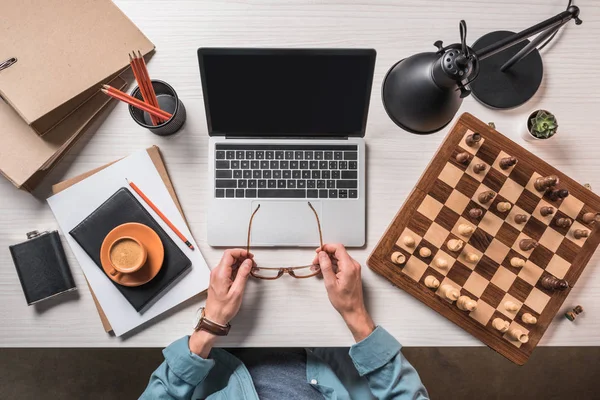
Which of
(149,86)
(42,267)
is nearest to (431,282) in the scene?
(149,86)

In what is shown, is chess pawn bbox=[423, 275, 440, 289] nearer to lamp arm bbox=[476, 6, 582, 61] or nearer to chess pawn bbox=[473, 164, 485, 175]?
chess pawn bbox=[473, 164, 485, 175]

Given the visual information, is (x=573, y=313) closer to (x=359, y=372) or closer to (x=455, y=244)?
(x=455, y=244)

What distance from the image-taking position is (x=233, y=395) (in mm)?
994

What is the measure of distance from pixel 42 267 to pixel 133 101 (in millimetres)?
446

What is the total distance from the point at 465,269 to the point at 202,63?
A: 0.73 metres

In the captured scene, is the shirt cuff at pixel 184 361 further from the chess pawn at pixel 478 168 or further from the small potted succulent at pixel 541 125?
the small potted succulent at pixel 541 125

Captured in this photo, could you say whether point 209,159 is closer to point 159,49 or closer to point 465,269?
point 159,49

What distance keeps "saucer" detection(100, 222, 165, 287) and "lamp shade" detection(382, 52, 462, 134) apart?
0.59m

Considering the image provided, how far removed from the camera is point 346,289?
0.89 m

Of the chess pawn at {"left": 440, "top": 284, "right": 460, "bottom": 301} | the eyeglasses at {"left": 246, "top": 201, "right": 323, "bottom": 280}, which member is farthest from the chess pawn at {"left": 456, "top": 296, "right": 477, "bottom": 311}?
the eyeglasses at {"left": 246, "top": 201, "right": 323, "bottom": 280}

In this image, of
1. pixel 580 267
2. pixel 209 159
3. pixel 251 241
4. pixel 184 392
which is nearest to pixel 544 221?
pixel 580 267

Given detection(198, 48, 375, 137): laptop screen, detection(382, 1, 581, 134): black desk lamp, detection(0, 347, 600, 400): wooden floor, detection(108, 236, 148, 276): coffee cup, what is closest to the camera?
detection(382, 1, 581, 134): black desk lamp

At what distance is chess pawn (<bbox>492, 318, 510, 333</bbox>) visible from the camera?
90 centimetres

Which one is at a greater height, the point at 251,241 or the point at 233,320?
the point at 251,241
